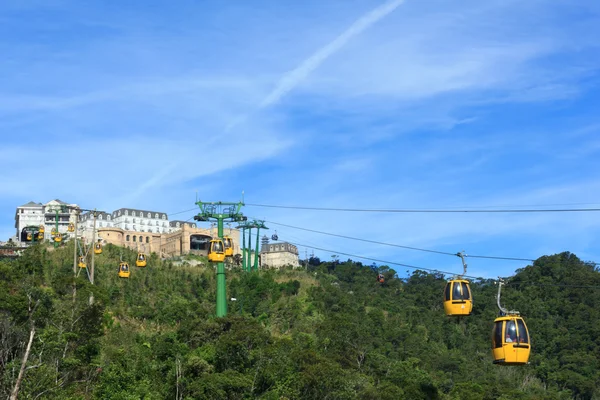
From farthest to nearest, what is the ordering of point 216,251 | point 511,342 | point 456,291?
point 216,251, point 456,291, point 511,342

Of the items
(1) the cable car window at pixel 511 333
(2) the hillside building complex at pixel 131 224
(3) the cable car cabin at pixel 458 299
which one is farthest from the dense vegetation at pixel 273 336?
(2) the hillside building complex at pixel 131 224

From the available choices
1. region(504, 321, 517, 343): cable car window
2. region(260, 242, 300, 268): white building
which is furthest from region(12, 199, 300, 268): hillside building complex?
region(504, 321, 517, 343): cable car window

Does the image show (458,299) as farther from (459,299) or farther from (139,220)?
(139,220)

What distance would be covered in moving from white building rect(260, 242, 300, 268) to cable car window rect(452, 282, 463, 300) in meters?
122

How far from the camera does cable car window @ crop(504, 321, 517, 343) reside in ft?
103

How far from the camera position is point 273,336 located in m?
59.3

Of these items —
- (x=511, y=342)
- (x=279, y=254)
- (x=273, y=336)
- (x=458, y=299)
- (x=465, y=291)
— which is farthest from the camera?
(x=279, y=254)

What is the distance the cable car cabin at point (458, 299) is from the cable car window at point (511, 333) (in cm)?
216

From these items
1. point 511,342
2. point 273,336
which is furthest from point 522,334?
point 273,336

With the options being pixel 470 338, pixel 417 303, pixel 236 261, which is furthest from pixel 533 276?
pixel 236 261

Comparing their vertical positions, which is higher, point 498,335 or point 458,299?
point 458,299

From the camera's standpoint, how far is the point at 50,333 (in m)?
41.3

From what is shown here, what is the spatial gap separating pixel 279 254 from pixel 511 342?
12764 centimetres

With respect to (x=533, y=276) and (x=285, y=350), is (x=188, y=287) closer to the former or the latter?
(x=285, y=350)
